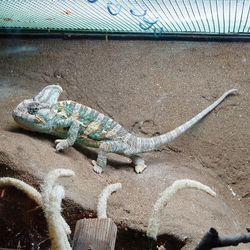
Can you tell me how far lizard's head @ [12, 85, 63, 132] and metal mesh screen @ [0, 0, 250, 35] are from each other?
2.61ft

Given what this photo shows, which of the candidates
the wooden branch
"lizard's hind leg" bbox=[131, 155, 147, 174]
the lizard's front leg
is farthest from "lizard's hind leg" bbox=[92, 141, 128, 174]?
the wooden branch

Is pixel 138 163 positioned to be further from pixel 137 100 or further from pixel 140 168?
pixel 137 100

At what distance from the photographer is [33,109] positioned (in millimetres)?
3734

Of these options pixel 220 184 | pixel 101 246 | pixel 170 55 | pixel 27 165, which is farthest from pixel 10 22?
pixel 101 246

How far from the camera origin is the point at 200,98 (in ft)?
14.7

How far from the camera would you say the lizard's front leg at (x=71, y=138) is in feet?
11.9

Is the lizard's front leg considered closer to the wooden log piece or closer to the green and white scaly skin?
the green and white scaly skin

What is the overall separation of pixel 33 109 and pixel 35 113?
0.04m

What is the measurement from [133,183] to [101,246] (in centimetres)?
157

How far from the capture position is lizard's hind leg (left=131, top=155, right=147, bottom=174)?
3.85 metres

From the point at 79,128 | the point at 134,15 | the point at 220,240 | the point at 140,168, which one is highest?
the point at 134,15

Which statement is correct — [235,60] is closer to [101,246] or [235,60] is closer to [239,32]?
[239,32]

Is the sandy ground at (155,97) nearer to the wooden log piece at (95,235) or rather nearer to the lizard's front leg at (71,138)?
the lizard's front leg at (71,138)

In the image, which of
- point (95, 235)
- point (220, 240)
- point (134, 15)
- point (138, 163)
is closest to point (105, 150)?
point (138, 163)
